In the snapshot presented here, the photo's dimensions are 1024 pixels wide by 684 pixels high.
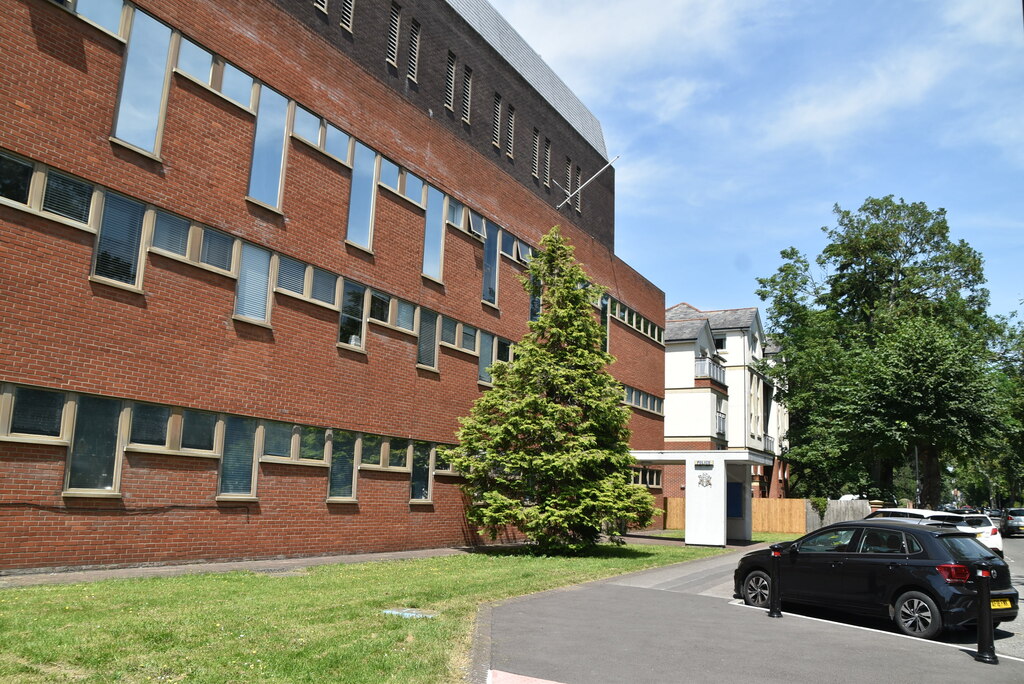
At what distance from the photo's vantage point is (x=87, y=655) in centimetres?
700

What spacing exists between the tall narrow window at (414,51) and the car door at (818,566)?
1624 cm

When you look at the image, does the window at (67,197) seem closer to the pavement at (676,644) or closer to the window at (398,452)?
the pavement at (676,644)

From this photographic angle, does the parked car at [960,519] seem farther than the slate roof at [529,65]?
No

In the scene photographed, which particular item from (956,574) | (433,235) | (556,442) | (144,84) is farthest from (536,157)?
(956,574)

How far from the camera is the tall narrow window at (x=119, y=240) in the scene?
13633 millimetres

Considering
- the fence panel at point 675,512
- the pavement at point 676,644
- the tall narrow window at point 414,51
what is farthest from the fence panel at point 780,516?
the pavement at point 676,644

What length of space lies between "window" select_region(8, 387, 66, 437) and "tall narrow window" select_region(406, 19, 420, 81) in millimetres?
13440

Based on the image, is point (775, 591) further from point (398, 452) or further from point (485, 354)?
point (485, 354)

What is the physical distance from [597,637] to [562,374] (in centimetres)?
1138

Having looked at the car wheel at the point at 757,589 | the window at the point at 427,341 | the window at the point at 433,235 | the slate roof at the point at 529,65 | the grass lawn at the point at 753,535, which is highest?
the slate roof at the point at 529,65

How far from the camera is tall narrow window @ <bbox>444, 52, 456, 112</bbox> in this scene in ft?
78.7

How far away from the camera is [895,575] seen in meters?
10.9

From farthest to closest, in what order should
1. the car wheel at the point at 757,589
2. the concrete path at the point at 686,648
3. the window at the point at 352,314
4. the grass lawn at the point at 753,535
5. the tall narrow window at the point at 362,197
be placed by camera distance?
1. the grass lawn at the point at 753,535
2. the tall narrow window at the point at 362,197
3. the window at the point at 352,314
4. the car wheel at the point at 757,589
5. the concrete path at the point at 686,648

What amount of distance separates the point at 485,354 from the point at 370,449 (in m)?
5.98
